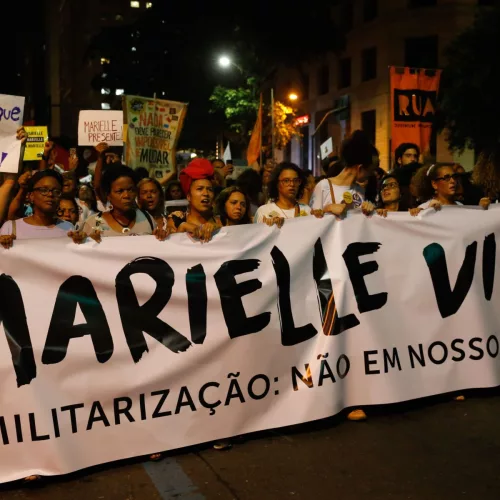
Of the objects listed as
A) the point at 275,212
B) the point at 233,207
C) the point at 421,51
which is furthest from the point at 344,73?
the point at 233,207

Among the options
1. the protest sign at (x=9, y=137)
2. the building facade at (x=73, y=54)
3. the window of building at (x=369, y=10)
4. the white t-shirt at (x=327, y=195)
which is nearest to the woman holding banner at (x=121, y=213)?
the protest sign at (x=9, y=137)

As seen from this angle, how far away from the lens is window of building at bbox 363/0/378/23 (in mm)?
32656

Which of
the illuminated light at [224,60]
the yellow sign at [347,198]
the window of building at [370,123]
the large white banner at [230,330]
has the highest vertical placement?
the illuminated light at [224,60]

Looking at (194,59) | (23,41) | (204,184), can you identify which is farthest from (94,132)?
(23,41)

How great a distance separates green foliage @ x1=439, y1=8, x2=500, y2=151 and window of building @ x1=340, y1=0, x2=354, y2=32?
981 centimetres

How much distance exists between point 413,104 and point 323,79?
27633mm

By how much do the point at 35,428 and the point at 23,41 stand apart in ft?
325

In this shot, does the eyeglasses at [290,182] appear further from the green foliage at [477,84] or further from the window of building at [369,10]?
the window of building at [369,10]

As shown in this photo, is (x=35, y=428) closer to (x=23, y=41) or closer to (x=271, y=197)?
(x=271, y=197)

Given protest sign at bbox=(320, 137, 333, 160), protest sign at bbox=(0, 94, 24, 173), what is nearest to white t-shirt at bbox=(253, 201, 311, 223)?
protest sign at bbox=(0, 94, 24, 173)

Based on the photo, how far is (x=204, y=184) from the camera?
5020mm

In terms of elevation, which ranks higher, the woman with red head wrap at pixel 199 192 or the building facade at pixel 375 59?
the building facade at pixel 375 59

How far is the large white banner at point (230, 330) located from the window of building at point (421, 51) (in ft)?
86.9

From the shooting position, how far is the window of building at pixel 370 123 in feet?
104
